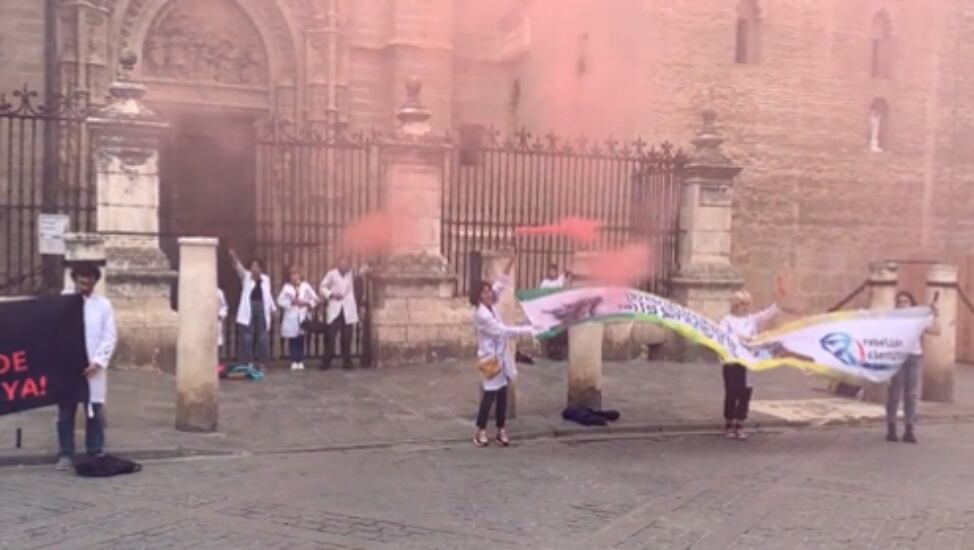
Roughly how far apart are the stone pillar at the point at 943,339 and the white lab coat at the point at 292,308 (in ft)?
25.6

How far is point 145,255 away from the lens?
37.3ft

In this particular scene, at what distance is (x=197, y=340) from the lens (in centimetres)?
853

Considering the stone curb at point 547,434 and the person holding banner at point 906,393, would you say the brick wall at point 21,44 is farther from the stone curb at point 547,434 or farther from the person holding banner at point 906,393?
the person holding banner at point 906,393

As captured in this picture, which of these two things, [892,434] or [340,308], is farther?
[340,308]

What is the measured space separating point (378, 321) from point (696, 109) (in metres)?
9.06

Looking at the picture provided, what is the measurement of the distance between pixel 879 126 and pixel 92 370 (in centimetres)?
1808

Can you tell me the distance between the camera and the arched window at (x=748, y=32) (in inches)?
762

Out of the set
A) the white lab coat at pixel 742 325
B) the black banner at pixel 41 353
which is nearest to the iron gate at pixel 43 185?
the black banner at pixel 41 353

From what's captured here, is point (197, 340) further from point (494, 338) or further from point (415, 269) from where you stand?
point (415, 269)

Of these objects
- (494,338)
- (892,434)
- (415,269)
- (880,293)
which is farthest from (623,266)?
(494,338)

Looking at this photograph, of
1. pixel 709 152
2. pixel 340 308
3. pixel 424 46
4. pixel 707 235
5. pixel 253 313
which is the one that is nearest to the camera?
pixel 253 313

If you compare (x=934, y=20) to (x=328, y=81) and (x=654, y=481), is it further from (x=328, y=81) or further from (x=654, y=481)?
(x=654, y=481)

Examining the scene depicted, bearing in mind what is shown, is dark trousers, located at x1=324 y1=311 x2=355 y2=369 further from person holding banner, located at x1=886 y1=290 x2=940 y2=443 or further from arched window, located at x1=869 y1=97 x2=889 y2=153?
arched window, located at x1=869 y1=97 x2=889 y2=153

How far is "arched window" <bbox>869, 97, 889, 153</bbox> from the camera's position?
20.5 meters
